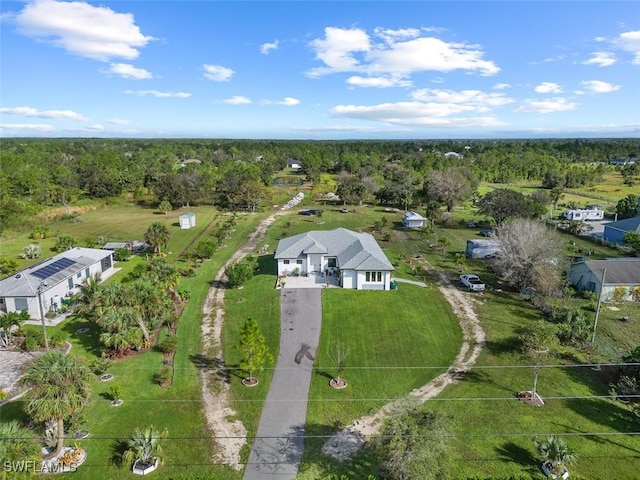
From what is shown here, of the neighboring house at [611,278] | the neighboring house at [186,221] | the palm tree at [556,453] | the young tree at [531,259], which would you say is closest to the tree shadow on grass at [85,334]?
the palm tree at [556,453]

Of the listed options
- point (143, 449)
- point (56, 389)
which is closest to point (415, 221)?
Answer: point (143, 449)

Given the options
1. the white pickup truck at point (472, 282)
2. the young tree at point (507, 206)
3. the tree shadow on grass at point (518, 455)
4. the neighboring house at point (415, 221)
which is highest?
the young tree at point (507, 206)

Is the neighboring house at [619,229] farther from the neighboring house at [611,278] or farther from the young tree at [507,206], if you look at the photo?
the neighboring house at [611,278]

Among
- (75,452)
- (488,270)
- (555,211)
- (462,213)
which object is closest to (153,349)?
(75,452)

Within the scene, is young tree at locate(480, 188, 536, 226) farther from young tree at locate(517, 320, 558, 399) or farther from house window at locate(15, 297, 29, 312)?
house window at locate(15, 297, 29, 312)

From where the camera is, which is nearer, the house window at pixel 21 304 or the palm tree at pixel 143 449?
the palm tree at pixel 143 449

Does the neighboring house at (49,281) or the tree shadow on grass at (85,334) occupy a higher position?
the neighboring house at (49,281)

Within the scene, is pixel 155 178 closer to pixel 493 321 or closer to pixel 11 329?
pixel 11 329

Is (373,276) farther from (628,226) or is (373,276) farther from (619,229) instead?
(628,226)
